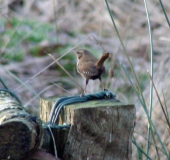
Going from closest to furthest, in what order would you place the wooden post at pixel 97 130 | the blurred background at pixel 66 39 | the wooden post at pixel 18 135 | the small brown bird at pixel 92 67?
the wooden post at pixel 18 135 → the wooden post at pixel 97 130 → the small brown bird at pixel 92 67 → the blurred background at pixel 66 39

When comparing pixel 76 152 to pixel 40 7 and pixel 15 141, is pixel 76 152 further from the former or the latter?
pixel 40 7

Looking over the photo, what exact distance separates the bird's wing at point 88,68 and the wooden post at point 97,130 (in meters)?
0.27

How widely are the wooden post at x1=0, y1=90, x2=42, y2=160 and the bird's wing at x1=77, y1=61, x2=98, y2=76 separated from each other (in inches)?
20.3

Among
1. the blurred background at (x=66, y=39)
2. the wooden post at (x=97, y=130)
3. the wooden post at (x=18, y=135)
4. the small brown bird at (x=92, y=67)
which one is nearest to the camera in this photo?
the wooden post at (x=18, y=135)

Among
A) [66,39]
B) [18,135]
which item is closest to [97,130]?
[18,135]

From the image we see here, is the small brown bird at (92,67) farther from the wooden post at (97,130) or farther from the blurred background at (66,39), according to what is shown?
the blurred background at (66,39)

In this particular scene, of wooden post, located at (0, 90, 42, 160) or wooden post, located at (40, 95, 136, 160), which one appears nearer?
wooden post, located at (0, 90, 42, 160)

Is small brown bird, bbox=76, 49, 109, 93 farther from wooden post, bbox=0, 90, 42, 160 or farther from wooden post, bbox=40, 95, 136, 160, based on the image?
wooden post, bbox=0, 90, 42, 160

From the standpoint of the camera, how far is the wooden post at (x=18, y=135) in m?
1.92

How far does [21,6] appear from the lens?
1001 centimetres

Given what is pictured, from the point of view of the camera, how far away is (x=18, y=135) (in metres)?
1.93

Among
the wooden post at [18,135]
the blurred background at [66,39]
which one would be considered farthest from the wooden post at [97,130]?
the blurred background at [66,39]

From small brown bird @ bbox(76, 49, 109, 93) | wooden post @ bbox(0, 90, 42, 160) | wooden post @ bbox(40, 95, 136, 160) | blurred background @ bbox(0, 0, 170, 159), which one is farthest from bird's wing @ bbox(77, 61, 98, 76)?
blurred background @ bbox(0, 0, 170, 159)

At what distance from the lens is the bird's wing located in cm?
243
